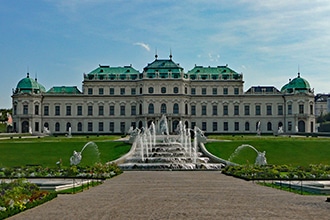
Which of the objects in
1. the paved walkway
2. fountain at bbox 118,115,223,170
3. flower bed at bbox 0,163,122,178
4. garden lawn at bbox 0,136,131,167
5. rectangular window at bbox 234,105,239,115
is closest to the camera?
the paved walkway

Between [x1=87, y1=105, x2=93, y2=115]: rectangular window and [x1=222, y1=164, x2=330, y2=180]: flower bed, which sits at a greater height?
[x1=87, y1=105, x2=93, y2=115]: rectangular window

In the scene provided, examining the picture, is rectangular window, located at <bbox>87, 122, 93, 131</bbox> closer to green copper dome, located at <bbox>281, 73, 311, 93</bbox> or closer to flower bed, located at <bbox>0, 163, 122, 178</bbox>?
green copper dome, located at <bbox>281, 73, 311, 93</bbox>

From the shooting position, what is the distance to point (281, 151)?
43156 mm

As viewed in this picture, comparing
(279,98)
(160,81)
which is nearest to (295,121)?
(279,98)

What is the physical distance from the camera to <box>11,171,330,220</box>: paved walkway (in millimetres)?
14258

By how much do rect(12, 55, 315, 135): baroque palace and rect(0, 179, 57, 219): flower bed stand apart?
6252 cm

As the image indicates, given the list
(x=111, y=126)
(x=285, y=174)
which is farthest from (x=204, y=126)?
(x=285, y=174)

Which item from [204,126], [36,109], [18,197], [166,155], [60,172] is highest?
[36,109]

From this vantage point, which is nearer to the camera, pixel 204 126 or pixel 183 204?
pixel 183 204

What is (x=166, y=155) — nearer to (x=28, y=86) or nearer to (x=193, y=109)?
(x=193, y=109)

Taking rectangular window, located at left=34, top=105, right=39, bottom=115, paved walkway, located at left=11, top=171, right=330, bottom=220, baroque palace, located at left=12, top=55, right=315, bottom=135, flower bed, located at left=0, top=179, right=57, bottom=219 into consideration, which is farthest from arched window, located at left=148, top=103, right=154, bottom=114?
flower bed, located at left=0, top=179, right=57, bottom=219

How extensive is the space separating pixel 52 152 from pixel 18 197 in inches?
1072

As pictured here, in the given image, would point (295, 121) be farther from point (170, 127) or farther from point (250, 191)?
point (250, 191)

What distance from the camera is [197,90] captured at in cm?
8256
